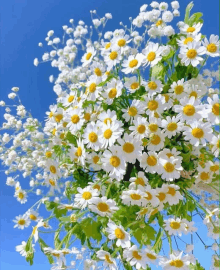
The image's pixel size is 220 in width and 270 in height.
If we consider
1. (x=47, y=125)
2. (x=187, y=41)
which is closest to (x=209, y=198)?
(x=187, y=41)

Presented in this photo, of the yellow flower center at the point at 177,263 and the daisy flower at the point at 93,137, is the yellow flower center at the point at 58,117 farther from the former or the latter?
the yellow flower center at the point at 177,263

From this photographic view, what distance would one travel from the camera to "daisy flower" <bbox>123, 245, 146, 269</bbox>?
126 cm

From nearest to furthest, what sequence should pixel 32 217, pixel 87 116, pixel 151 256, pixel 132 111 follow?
pixel 151 256, pixel 132 111, pixel 87 116, pixel 32 217

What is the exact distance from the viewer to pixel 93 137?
1.35 m

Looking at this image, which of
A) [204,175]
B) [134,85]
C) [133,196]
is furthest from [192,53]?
[133,196]

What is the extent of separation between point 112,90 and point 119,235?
0.51 m

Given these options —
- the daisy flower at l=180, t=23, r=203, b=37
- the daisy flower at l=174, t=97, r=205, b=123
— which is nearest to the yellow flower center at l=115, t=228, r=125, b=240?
the daisy flower at l=174, t=97, r=205, b=123

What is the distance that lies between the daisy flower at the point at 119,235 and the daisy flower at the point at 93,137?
10.3 inches

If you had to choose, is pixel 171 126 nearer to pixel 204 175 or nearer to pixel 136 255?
pixel 204 175

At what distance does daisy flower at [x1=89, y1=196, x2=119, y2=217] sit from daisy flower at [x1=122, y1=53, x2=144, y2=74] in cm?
48

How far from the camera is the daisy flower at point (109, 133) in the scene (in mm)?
1290

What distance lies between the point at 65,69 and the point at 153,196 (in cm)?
109

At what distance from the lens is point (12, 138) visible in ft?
7.32

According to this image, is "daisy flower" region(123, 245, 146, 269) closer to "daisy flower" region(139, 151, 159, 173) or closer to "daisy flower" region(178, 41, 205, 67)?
"daisy flower" region(139, 151, 159, 173)
